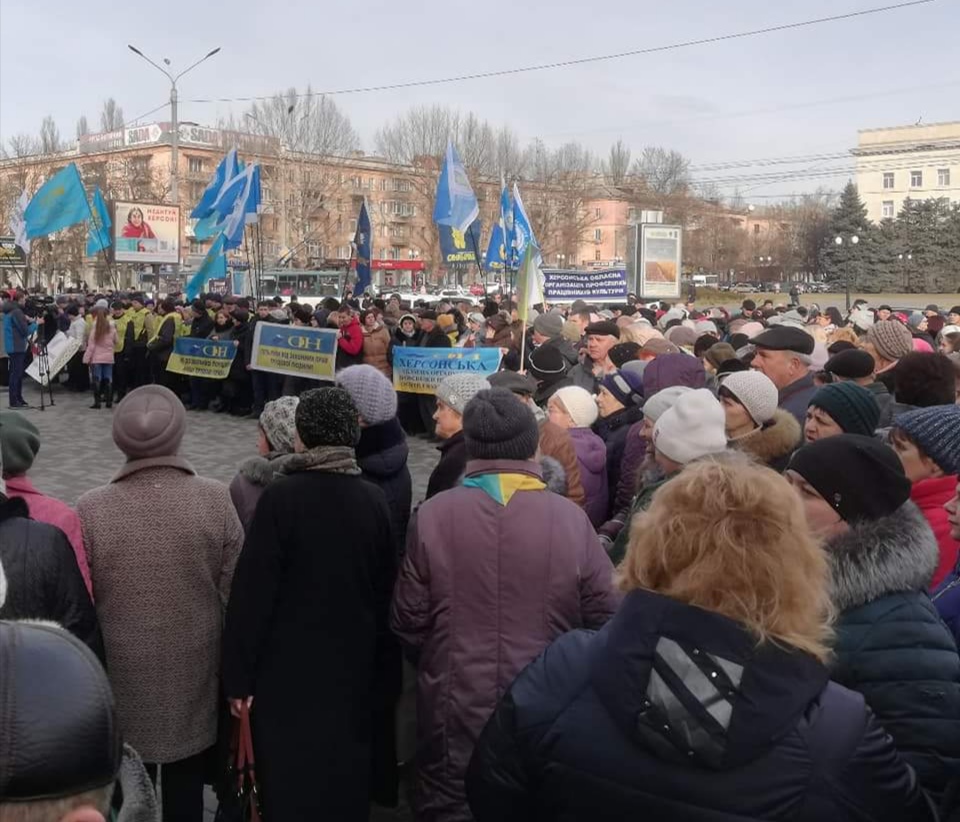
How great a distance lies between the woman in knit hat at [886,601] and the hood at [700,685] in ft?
1.55

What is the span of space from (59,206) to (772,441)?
641 inches

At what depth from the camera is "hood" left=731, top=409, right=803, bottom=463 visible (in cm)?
493

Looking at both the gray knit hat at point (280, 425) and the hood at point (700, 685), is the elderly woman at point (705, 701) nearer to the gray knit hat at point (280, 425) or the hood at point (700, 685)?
the hood at point (700, 685)

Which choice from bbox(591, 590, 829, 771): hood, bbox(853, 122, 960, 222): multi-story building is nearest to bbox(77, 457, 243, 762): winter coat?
bbox(591, 590, 829, 771): hood

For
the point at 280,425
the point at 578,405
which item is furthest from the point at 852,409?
the point at 280,425

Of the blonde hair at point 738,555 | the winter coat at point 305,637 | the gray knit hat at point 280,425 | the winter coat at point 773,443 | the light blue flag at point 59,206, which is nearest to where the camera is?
the blonde hair at point 738,555

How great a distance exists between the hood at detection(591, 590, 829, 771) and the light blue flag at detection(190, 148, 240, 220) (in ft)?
61.3

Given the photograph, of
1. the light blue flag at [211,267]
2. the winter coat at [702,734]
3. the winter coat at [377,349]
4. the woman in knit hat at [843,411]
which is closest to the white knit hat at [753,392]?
the woman in knit hat at [843,411]

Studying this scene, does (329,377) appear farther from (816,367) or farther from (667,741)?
(667,741)

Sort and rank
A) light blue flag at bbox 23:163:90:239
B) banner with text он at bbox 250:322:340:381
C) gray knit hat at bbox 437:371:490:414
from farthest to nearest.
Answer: light blue flag at bbox 23:163:90:239, banner with text он at bbox 250:322:340:381, gray knit hat at bbox 437:371:490:414

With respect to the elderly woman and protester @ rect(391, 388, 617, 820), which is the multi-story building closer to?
protester @ rect(391, 388, 617, 820)

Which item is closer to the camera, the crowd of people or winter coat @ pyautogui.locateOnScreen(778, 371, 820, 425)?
the crowd of people

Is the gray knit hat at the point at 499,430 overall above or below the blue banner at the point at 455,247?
below

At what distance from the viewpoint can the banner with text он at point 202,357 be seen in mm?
16094
